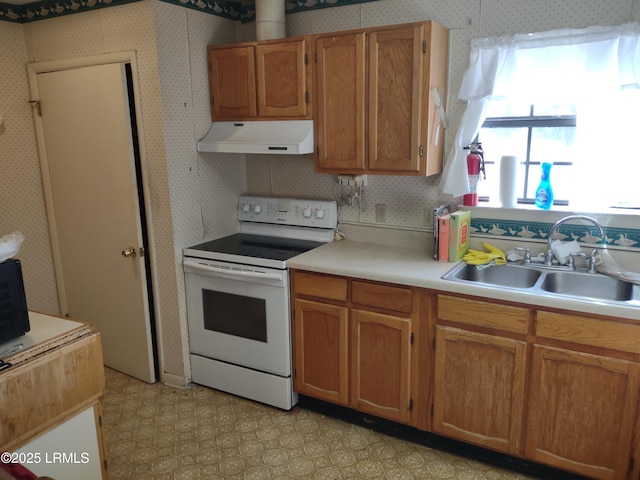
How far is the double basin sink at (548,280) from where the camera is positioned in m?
2.38

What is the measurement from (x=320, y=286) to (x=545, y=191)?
4.23ft

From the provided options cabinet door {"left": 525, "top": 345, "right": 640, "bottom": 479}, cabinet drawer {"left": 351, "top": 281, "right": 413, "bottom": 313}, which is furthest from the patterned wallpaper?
cabinet door {"left": 525, "top": 345, "right": 640, "bottom": 479}

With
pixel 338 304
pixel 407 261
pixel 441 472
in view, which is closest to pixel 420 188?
pixel 407 261

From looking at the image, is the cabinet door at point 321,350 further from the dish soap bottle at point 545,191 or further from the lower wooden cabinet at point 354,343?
the dish soap bottle at point 545,191

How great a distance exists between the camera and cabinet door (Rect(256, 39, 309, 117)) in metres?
2.86

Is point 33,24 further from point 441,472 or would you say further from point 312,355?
point 441,472

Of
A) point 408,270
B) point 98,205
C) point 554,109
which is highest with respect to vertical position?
point 554,109

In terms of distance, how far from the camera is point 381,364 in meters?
2.65

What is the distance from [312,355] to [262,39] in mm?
1866

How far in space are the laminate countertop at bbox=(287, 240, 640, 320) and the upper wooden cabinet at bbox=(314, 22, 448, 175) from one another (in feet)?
1.57

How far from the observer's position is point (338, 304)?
8.91 feet

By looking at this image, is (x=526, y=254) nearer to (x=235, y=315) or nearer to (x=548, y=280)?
(x=548, y=280)

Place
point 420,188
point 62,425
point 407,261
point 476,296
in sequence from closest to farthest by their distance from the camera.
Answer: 1. point 62,425
2. point 476,296
3. point 407,261
4. point 420,188

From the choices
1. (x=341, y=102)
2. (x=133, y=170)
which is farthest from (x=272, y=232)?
(x=341, y=102)
